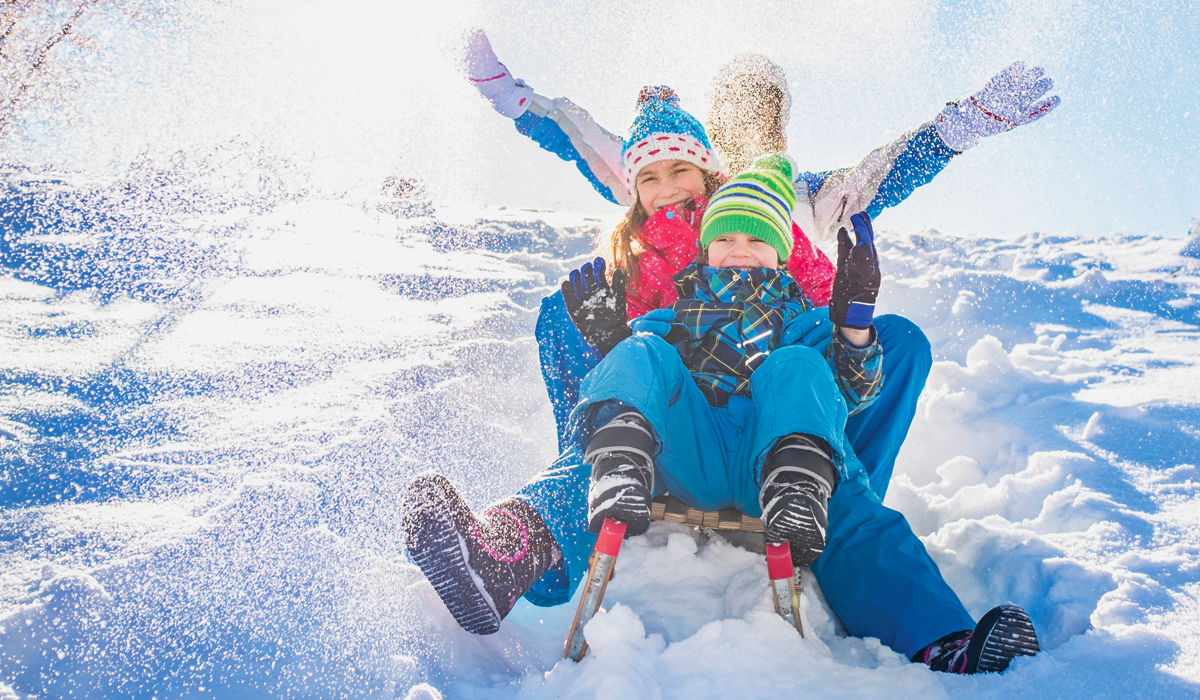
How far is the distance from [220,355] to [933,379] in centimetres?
404

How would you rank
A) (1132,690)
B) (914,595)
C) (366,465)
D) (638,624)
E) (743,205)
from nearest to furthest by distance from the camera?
(1132,690), (638,624), (914,595), (743,205), (366,465)

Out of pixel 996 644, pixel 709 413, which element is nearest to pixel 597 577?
pixel 709 413

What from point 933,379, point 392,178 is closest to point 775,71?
point 933,379

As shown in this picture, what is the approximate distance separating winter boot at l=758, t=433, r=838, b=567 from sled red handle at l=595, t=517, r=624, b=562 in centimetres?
29

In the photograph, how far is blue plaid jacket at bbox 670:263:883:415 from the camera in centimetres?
159

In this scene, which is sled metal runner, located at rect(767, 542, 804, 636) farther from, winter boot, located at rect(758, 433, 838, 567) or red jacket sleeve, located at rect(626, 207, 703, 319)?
red jacket sleeve, located at rect(626, 207, 703, 319)

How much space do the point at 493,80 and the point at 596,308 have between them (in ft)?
5.91

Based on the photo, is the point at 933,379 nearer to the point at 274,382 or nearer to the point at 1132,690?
the point at 1132,690

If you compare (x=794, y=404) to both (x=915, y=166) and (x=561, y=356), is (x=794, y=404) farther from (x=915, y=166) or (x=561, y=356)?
(x=915, y=166)

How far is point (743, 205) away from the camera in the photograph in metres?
1.96

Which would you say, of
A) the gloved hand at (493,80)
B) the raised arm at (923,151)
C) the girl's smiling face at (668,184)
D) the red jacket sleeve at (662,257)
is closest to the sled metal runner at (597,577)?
the red jacket sleeve at (662,257)

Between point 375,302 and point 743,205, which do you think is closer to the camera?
point 743,205

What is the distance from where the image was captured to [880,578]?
58.7 inches

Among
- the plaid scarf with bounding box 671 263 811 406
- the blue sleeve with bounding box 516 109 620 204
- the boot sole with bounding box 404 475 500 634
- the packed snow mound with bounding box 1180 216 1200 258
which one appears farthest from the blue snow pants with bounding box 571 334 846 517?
the packed snow mound with bounding box 1180 216 1200 258
